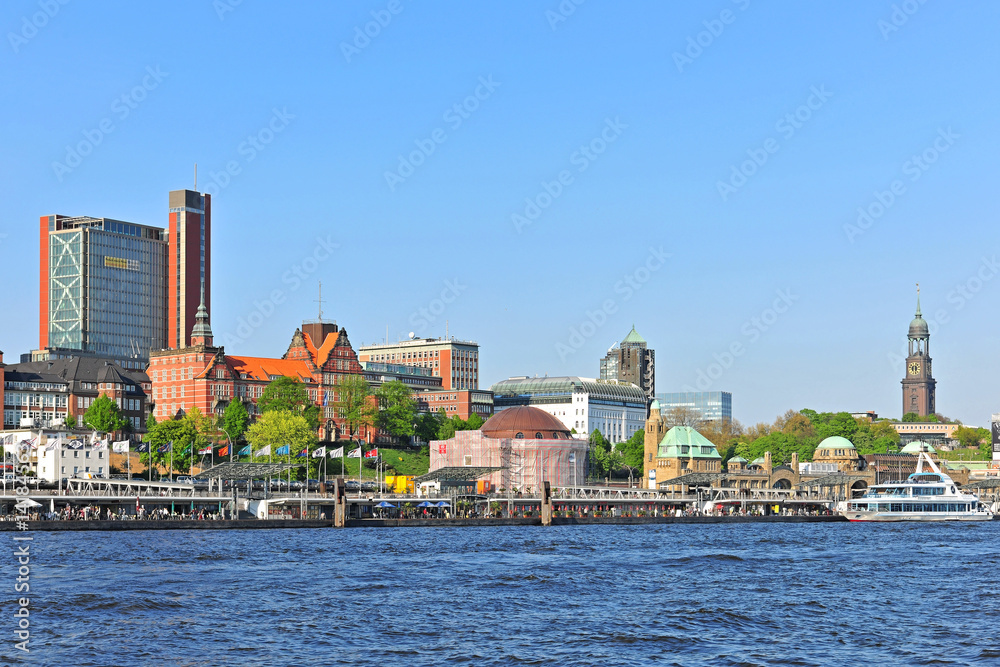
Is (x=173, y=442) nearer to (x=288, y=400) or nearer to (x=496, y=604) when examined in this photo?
(x=288, y=400)

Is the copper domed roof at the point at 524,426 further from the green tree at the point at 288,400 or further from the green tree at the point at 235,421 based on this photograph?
the green tree at the point at 235,421

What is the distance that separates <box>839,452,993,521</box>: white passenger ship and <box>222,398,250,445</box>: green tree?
252ft

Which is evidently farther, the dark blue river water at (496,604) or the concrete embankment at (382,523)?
the concrete embankment at (382,523)

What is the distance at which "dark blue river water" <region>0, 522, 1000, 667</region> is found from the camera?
47219 mm

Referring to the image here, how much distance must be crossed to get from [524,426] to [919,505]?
5209 cm

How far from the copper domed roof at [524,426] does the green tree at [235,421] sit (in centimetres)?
3173

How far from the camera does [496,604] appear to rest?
59.8 metres

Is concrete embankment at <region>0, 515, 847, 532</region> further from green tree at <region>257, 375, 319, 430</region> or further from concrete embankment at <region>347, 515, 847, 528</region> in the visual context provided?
green tree at <region>257, 375, 319, 430</region>

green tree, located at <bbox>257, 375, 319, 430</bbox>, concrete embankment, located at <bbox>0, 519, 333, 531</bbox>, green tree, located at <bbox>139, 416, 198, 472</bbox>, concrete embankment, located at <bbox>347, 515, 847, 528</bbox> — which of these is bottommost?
concrete embankment, located at <bbox>347, 515, 847, 528</bbox>

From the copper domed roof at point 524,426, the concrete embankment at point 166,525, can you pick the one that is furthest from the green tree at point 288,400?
the concrete embankment at point 166,525

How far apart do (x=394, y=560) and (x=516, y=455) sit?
102552mm

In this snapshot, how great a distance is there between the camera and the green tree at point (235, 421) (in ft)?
604

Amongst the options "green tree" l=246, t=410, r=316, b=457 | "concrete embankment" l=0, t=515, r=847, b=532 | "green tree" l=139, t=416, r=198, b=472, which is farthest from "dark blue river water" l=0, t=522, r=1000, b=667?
"green tree" l=139, t=416, r=198, b=472

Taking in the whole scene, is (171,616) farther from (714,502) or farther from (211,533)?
(714,502)
